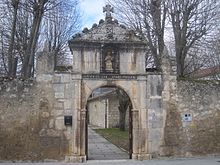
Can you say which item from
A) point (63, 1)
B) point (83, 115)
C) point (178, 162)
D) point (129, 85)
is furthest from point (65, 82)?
point (63, 1)

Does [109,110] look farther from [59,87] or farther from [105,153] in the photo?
[59,87]

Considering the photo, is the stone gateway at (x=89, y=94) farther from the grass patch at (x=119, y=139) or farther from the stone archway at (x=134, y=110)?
the grass patch at (x=119, y=139)

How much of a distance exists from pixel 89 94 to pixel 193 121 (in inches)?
176

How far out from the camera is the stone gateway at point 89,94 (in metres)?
14.4

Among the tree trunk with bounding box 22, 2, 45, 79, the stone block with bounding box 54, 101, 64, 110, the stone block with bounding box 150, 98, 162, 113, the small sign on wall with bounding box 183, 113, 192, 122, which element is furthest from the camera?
the tree trunk with bounding box 22, 2, 45, 79

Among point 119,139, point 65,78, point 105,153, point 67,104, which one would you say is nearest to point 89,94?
point 67,104

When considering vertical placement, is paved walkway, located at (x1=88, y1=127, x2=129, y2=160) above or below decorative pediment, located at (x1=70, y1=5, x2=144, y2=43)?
below

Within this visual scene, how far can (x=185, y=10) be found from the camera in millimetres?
20781

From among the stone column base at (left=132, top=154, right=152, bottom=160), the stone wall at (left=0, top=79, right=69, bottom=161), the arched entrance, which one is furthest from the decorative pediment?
the stone column base at (left=132, top=154, right=152, bottom=160)

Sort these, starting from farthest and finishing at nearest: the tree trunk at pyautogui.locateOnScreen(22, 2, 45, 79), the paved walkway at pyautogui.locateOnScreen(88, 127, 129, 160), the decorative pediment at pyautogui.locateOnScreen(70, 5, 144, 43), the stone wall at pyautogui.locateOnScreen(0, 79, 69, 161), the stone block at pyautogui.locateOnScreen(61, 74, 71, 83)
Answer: the tree trunk at pyautogui.locateOnScreen(22, 2, 45, 79) → the paved walkway at pyautogui.locateOnScreen(88, 127, 129, 160) → the decorative pediment at pyautogui.locateOnScreen(70, 5, 144, 43) → the stone block at pyautogui.locateOnScreen(61, 74, 71, 83) → the stone wall at pyautogui.locateOnScreen(0, 79, 69, 161)

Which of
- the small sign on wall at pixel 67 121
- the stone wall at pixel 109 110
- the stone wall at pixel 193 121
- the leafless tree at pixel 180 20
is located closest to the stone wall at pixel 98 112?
the stone wall at pixel 109 110

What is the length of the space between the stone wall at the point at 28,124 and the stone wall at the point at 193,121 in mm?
4376

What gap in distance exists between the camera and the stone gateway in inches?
567

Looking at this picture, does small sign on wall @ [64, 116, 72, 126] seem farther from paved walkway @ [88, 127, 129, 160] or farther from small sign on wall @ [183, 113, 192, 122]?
small sign on wall @ [183, 113, 192, 122]
